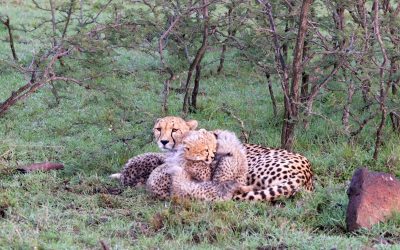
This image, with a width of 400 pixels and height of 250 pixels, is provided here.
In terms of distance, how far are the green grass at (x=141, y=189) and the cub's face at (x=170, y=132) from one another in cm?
42

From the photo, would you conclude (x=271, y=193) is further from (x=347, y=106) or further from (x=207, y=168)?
(x=347, y=106)

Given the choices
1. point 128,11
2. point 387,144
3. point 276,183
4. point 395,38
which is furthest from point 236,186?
point 128,11

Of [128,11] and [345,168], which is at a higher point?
[128,11]

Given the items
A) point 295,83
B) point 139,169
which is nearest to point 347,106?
point 295,83

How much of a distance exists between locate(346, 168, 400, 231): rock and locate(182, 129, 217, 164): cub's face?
0.99 meters

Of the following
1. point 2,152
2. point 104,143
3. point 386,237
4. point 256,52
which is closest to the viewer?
point 386,237

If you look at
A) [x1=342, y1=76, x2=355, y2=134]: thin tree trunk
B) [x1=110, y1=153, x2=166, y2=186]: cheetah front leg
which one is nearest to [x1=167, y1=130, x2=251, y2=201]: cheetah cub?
[x1=110, y1=153, x2=166, y2=186]: cheetah front leg

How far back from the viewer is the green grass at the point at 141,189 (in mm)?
4031

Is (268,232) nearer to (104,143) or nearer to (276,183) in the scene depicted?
(276,183)

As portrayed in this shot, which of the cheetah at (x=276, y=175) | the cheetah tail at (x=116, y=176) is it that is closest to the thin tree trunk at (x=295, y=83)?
the cheetah at (x=276, y=175)

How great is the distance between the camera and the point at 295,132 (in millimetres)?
6586

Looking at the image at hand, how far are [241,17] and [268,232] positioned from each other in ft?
9.71

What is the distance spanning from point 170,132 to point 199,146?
1.50 feet

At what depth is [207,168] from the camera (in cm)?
502
